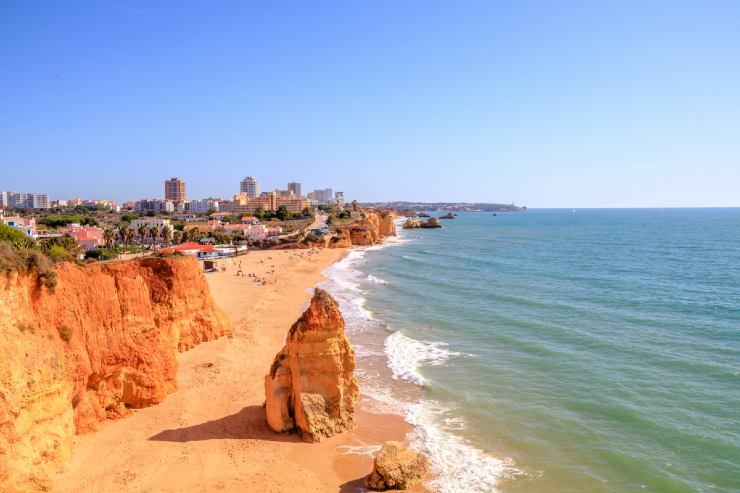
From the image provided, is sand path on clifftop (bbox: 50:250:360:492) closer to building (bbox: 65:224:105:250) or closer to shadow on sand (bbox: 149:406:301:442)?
shadow on sand (bbox: 149:406:301:442)

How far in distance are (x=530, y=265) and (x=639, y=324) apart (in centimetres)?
2968

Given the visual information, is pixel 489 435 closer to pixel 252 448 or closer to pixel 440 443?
pixel 440 443

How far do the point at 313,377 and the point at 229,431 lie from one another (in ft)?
11.6

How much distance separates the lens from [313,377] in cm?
1733

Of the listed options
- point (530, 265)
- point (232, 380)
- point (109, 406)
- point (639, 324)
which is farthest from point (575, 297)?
point (109, 406)

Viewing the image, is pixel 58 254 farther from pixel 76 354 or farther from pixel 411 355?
pixel 411 355

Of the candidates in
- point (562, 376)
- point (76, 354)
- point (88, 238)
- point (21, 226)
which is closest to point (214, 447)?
point (76, 354)

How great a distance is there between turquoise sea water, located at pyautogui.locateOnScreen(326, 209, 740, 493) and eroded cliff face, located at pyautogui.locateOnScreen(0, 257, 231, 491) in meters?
9.19

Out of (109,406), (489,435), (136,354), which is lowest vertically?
(489,435)

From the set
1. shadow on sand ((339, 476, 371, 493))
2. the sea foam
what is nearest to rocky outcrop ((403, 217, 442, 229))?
the sea foam

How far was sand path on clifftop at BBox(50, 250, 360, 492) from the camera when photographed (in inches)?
579

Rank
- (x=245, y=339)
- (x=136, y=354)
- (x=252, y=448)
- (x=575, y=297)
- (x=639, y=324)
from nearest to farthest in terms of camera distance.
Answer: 1. (x=252, y=448)
2. (x=136, y=354)
3. (x=245, y=339)
4. (x=639, y=324)
5. (x=575, y=297)

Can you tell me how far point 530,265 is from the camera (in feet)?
203

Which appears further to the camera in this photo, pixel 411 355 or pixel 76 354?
pixel 411 355
